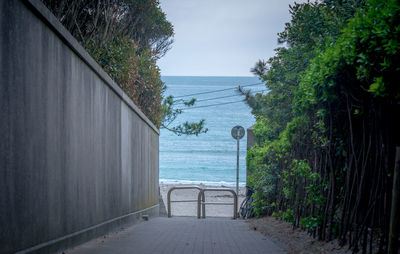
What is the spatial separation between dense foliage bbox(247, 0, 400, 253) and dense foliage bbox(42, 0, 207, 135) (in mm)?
3685

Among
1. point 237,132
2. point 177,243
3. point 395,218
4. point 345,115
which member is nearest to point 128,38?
point 237,132

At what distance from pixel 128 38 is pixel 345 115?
6.79 metres

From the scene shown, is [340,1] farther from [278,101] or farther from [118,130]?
[118,130]

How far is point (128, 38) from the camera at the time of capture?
10.0m

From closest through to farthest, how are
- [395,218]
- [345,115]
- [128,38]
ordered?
[395,218] → [345,115] → [128,38]

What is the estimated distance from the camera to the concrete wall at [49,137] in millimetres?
3074

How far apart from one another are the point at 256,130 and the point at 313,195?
5093 millimetres

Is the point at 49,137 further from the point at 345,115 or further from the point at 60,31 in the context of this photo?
the point at 345,115

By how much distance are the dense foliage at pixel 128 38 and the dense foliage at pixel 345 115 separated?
3.69 m

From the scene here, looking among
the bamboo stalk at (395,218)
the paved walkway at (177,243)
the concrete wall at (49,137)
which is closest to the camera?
the concrete wall at (49,137)

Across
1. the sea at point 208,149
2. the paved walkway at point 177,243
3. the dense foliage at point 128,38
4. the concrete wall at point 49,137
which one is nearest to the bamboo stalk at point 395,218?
the paved walkway at point 177,243

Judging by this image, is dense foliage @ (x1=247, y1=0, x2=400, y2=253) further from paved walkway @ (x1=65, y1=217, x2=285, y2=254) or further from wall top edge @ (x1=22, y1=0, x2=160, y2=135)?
wall top edge @ (x1=22, y1=0, x2=160, y2=135)

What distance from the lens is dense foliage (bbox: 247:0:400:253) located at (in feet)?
11.4

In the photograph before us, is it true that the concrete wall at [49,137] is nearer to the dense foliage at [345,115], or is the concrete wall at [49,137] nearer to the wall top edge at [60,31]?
the wall top edge at [60,31]
